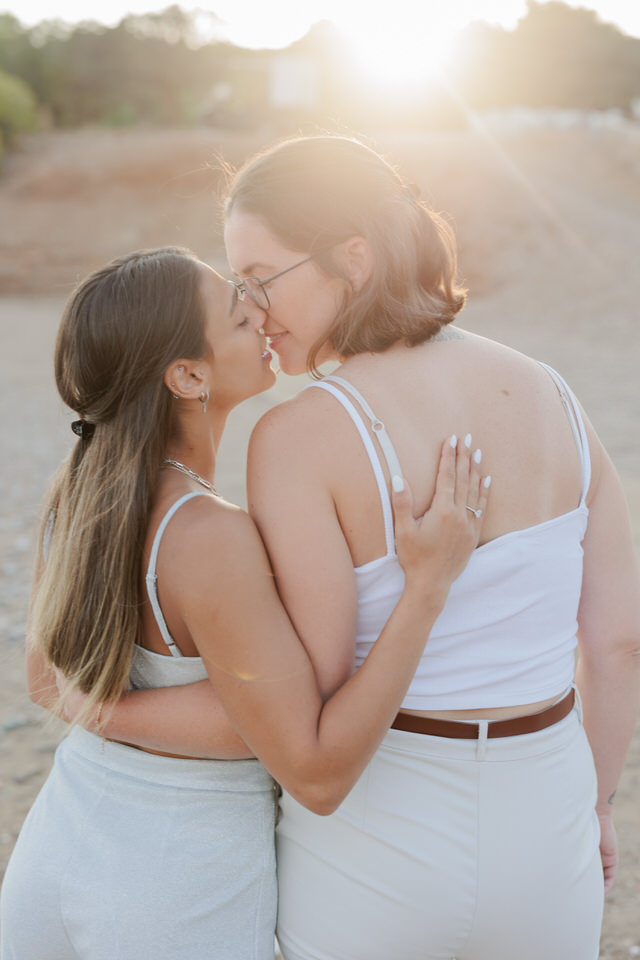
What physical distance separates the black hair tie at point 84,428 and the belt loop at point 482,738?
0.99m

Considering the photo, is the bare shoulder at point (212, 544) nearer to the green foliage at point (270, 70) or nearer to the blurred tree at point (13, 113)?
the blurred tree at point (13, 113)

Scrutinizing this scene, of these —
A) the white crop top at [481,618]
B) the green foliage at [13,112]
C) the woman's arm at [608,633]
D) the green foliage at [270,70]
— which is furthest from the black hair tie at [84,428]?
the green foliage at [270,70]

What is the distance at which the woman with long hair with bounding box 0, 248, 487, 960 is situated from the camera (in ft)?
4.83

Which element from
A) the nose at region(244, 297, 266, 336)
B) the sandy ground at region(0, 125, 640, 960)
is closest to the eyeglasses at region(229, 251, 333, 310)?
the nose at region(244, 297, 266, 336)

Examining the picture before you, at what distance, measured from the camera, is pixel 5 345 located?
58.1ft

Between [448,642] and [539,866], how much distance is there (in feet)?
1.43

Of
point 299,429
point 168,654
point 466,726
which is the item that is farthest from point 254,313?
point 466,726

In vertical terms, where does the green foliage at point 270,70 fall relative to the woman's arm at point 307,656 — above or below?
below

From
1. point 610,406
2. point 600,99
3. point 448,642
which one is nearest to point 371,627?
point 448,642

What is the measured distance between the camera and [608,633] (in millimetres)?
1853

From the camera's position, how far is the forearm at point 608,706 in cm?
188

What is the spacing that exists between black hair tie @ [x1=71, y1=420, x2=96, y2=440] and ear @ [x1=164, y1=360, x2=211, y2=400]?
7.4 inches

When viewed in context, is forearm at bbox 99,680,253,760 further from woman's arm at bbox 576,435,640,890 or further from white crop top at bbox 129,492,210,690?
woman's arm at bbox 576,435,640,890

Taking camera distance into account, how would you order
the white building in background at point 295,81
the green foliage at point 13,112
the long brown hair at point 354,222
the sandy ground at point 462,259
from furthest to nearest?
the white building in background at point 295,81, the green foliage at point 13,112, the sandy ground at point 462,259, the long brown hair at point 354,222
